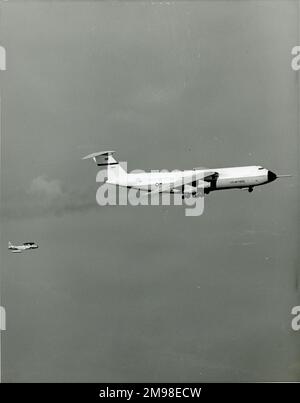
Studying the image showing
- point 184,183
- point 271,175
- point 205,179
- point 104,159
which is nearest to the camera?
point 184,183

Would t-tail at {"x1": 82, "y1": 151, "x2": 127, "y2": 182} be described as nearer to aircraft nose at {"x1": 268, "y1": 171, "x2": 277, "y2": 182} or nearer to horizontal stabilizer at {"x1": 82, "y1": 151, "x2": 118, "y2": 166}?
horizontal stabilizer at {"x1": 82, "y1": 151, "x2": 118, "y2": 166}

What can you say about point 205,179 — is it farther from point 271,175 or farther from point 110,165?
point 110,165

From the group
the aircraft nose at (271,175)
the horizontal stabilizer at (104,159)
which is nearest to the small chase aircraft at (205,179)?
the aircraft nose at (271,175)

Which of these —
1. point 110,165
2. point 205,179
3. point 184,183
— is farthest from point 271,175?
point 110,165

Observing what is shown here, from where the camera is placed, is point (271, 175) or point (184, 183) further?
point (271, 175)

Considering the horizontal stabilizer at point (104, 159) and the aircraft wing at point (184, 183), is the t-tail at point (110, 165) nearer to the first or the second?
the horizontal stabilizer at point (104, 159)

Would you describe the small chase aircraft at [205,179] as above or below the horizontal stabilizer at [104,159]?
below

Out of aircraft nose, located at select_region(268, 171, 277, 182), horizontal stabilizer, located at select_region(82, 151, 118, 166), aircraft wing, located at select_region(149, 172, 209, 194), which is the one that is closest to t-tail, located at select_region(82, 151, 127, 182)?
horizontal stabilizer, located at select_region(82, 151, 118, 166)

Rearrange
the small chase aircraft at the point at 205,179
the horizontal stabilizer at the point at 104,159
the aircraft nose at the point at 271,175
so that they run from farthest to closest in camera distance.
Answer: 1. the horizontal stabilizer at the point at 104,159
2. the aircraft nose at the point at 271,175
3. the small chase aircraft at the point at 205,179
